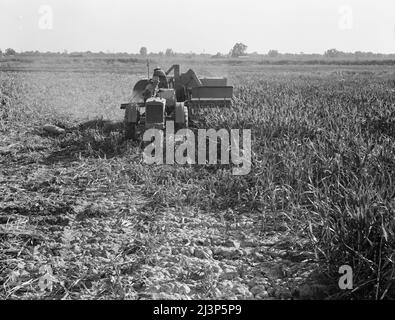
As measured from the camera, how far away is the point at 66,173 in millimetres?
6930

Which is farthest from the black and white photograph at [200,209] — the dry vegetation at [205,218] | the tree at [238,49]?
the tree at [238,49]

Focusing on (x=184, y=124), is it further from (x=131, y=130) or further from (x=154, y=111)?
(x=131, y=130)

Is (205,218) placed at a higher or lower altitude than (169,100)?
lower

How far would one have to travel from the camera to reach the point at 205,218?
515 centimetres

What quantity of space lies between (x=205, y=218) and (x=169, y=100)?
15.9 ft

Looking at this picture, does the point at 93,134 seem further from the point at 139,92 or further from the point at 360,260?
the point at 360,260

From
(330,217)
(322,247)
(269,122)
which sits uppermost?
(269,122)

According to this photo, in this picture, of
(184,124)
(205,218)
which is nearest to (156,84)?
(184,124)

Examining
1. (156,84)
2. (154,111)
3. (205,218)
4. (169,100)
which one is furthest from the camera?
(156,84)

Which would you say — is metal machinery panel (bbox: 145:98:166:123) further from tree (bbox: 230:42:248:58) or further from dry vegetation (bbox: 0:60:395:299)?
tree (bbox: 230:42:248:58)

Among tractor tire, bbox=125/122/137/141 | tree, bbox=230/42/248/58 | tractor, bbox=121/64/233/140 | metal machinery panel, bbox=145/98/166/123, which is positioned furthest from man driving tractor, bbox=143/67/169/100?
tree, bbox=230/42/248/58
